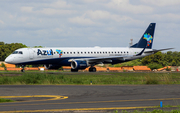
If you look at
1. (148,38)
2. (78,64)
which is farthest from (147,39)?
(78,64)

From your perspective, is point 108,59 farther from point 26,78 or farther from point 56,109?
point 56,109

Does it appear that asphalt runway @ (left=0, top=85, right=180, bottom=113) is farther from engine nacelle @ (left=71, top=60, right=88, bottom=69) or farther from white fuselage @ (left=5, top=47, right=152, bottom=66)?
engine nacelle @ (left=71, top=60, right=88, bottom=69)

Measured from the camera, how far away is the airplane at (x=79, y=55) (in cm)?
5225

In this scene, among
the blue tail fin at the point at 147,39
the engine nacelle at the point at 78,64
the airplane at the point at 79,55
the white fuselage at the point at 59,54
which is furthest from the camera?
the blue tail fin at the point at 147,39

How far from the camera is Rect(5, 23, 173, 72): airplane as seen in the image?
2057 inches

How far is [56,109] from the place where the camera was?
14125 mm

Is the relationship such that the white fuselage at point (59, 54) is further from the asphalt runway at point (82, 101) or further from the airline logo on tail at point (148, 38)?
the asphalt runway at point (82, 101)

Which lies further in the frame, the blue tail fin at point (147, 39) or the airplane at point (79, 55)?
the blue tail fin at point (147, 39)

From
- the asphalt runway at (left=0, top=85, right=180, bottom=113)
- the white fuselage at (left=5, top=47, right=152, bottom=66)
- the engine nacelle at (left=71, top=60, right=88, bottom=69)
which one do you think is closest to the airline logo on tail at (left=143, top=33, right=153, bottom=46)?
the white fuselage at (left=5, top=47, right=152, bottom=66)

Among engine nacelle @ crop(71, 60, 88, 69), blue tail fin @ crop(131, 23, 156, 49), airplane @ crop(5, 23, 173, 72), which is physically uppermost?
blue tail fin @ crop(131, 23, 156, 49)

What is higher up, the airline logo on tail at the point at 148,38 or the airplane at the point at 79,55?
the airline logo on tail at the point at 148,38

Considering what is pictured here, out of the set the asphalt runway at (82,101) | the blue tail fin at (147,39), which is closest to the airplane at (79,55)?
the blue tail fin at (147,39)

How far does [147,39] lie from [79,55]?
17233 millimetres

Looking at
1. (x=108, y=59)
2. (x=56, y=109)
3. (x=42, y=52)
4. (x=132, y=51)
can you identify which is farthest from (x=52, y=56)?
(x=56, y=109)
